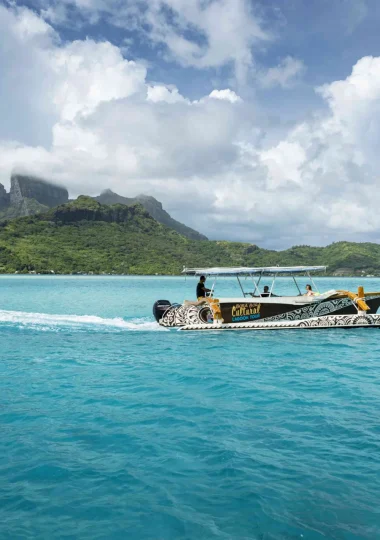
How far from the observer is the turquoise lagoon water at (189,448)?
5.03 metres

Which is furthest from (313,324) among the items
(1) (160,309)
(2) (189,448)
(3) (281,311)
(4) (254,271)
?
(2) (189,448)

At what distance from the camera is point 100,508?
529cm

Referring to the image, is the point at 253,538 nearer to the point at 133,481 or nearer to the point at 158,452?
the point at 133,481

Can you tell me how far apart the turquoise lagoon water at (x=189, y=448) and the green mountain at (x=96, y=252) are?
448 feet

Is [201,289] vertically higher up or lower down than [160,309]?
higher up

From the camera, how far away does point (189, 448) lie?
6914mm

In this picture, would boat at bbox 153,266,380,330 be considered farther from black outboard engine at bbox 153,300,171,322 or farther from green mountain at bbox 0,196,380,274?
green mountain at bbox 0,196,380,274

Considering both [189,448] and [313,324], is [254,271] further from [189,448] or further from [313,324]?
[189,448]

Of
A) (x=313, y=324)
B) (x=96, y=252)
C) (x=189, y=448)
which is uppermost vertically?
(x=96, y=252)

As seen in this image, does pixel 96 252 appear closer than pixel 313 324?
No

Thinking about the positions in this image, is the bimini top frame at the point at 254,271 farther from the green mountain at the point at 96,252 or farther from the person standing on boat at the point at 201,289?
the green mountain at the point at 96,252

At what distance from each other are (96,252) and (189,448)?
539 ft

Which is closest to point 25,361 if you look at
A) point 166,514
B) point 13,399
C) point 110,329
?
point 13,399

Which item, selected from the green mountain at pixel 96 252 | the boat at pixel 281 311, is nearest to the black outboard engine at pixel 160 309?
the boat at pixel 281 311
